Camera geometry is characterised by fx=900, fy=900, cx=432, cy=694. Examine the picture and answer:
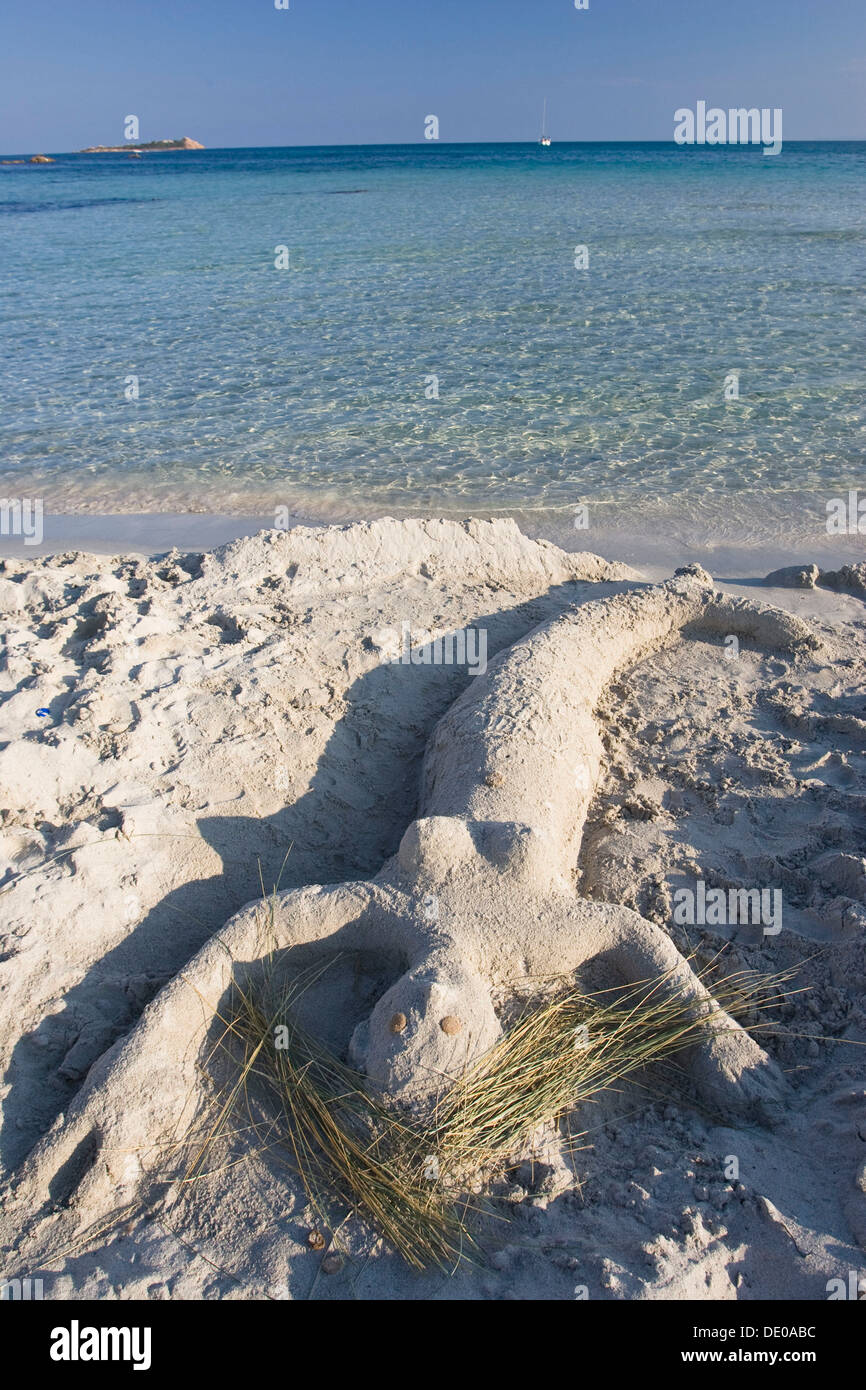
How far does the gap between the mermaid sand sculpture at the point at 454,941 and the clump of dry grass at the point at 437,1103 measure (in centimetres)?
8

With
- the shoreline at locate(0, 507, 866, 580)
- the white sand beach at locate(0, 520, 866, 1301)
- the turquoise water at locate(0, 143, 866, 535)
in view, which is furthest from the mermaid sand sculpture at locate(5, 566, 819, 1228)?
the turquoise water at locate(0, 143, 866, 535)

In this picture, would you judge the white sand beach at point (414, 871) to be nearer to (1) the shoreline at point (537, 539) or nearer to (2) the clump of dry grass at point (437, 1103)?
(2) the clump of dry grass at point (437, 1103)

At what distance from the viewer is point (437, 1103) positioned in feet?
9.14

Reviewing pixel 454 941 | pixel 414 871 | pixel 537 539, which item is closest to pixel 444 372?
pixel 537 539

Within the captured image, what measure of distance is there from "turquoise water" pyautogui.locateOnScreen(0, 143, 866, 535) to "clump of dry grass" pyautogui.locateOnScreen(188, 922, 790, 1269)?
5.71m

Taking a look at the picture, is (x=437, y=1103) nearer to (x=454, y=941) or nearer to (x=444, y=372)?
(x=454, y=941)

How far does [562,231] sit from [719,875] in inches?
1040

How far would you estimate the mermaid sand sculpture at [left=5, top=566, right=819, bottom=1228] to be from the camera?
9.29 feet

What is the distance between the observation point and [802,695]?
5.14m

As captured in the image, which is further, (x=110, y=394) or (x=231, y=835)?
(x=110, y=394)

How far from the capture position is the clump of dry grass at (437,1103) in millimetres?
2635

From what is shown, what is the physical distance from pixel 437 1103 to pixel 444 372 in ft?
36.0
